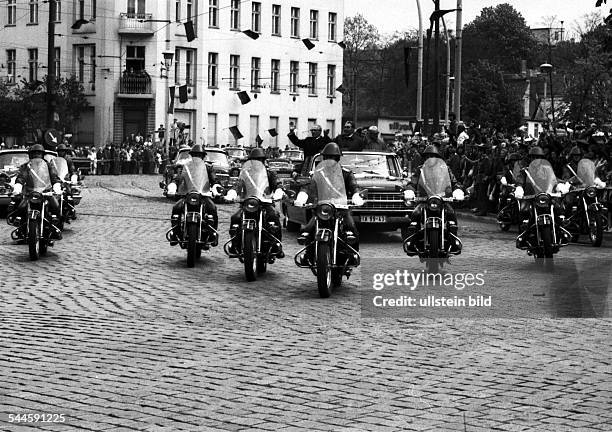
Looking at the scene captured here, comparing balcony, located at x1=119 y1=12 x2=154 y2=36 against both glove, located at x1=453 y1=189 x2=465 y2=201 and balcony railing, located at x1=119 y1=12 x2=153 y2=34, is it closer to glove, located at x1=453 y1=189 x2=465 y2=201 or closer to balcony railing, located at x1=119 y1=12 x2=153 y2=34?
balcony railing, located at x1=119 y1=12 x2=153 y2=34

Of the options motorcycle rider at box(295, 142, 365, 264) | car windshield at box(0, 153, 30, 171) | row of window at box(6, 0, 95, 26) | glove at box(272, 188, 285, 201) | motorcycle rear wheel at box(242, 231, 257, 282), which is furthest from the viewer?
row of window at box(6, 0, 95, 26)

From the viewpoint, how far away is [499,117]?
178ft

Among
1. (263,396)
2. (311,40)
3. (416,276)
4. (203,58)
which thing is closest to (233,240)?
(416,276)

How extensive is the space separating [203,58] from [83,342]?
227ft

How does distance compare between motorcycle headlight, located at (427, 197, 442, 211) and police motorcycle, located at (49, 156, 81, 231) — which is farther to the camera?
police motorcycle, located at (49, 156, 81, 231)

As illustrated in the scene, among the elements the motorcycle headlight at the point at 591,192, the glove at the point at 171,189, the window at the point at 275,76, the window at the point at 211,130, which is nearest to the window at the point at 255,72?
the window at the point at 275,76

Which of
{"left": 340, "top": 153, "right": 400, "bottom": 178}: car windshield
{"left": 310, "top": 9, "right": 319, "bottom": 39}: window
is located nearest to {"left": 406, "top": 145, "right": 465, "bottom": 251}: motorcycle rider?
{"left": 340, "top": 153, "right": 400, "bottom": 178}: car windshield

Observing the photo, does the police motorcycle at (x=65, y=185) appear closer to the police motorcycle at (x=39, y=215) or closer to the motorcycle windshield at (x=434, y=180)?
the police motorcycle at (x=39, y=215)

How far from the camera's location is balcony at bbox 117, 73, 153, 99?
75.6 metres

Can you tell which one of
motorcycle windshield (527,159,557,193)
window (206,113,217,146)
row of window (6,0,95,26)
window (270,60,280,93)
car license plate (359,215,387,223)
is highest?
row of window (6,0,95,26)

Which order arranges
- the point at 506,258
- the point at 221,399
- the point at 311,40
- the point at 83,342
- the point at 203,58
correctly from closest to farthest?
the point at 221,399, the point at 83,342, the point at 506,258, the point at 203,58, the point at 311,40

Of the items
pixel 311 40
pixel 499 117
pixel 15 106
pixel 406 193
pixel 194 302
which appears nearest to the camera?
pixel 194 302

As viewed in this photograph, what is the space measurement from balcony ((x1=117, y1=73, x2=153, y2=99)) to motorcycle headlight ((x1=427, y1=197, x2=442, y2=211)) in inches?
2306

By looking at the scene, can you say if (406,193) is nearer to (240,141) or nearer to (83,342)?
(83,342)
